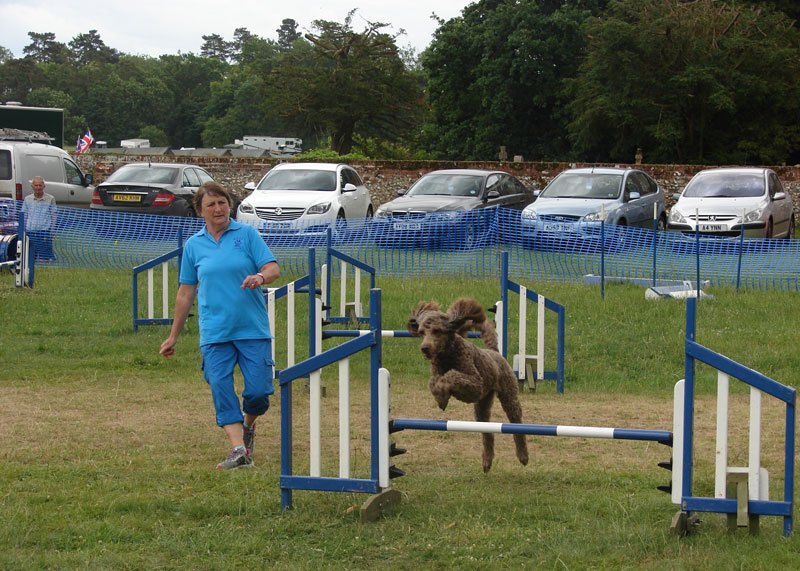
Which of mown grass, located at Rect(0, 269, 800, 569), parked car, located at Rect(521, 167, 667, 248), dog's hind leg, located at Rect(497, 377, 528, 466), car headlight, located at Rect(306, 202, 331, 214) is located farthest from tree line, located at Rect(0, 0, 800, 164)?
dog's hind leg, located at Rect(497, 377, 528, 466)

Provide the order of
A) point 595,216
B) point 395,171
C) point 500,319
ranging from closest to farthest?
1. point 500,319
2. point 595,216
3. point 395,171

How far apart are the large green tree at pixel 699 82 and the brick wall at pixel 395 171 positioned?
16.5ft

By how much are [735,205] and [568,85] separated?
19.3 metres

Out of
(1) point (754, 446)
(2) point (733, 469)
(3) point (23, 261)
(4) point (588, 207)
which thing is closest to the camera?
(1) point (754, 446)

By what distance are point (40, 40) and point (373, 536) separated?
184 metres

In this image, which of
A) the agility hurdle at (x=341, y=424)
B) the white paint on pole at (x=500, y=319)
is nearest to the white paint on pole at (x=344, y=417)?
the agility hurdle at (x=341, y=424)

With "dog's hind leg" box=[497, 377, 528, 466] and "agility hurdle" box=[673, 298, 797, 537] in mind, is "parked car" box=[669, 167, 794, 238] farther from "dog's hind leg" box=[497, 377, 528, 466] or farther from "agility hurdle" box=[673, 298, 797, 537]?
"agility hurdle" box=[673, 298, 797, 537]

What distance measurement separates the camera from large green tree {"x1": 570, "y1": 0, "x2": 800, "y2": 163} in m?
33.8

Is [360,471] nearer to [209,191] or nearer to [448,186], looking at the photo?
[209,191]

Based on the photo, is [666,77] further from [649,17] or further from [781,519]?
[781,519]

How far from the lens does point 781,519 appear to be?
6.11 meters

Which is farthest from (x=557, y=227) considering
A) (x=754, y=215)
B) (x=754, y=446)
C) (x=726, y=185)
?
(x=754, y=446)

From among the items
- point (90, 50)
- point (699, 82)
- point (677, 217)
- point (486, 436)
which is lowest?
point (486, 436)

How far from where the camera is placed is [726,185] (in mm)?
21875
